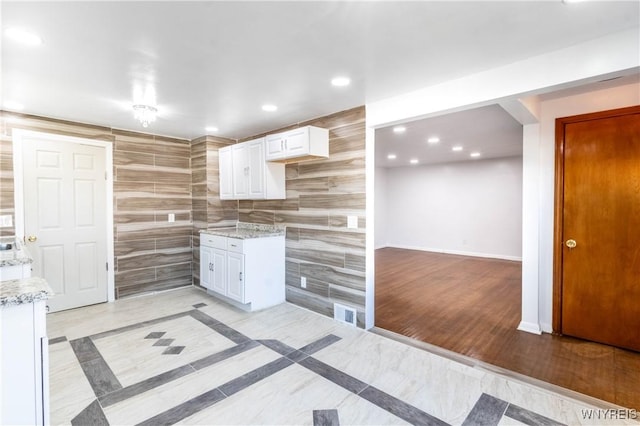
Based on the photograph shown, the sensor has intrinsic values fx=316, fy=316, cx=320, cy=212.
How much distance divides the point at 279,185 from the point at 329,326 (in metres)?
1.82

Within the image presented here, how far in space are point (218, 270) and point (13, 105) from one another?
272 centimetres

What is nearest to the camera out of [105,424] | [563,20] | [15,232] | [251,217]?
[563,20]

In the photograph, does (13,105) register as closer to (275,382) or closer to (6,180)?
(6,180)

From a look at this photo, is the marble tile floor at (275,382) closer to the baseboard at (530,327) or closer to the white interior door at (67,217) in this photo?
the white interior door at (67,217)

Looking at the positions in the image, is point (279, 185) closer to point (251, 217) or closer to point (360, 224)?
point (251, 217)

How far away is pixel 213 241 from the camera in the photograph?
13.9ft

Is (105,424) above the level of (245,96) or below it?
below

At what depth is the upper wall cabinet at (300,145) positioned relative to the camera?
3.38 meters

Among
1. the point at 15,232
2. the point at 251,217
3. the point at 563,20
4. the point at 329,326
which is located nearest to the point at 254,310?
the point at 329,326

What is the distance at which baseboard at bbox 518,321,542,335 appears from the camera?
3160mm

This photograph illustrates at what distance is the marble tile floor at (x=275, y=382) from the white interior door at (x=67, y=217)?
0.70m

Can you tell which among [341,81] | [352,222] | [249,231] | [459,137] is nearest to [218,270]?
[249,231]

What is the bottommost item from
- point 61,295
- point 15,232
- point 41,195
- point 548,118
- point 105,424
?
point 105,424

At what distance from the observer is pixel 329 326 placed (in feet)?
11.0
